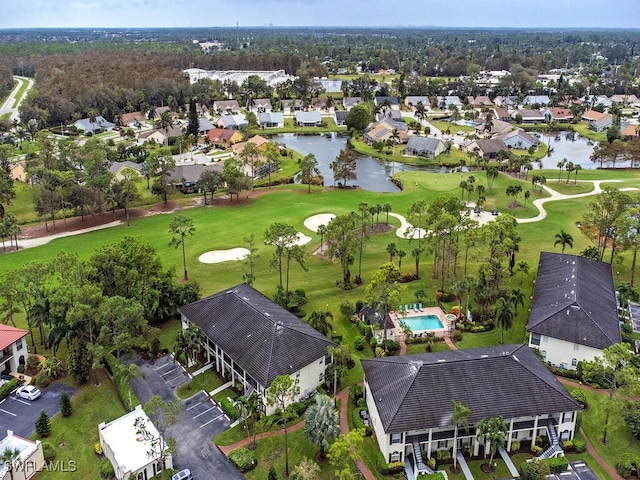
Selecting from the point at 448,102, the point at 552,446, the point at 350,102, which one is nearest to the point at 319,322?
the point at 552,446

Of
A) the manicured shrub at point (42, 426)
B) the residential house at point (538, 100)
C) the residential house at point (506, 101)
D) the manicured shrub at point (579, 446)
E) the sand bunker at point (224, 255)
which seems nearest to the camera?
the manicured shrub at point (579, 446)

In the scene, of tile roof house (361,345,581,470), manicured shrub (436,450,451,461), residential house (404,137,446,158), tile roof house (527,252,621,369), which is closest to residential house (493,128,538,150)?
residential house (404,137,446,158)

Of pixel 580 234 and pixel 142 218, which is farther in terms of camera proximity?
pixel 142 218

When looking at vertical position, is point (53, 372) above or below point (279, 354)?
below

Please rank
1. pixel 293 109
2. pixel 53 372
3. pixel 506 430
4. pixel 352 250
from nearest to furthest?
pixel 506 430 < pixel 53 372 < pixel 352 250 < pixel 293 109

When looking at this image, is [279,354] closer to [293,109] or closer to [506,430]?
[506,430]

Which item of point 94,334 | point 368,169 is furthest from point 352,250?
point 368,169

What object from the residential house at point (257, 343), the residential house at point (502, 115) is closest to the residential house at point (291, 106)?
the residential house at point (502, 115)

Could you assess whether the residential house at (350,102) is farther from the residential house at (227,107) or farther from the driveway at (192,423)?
the driveway at (192,423)
